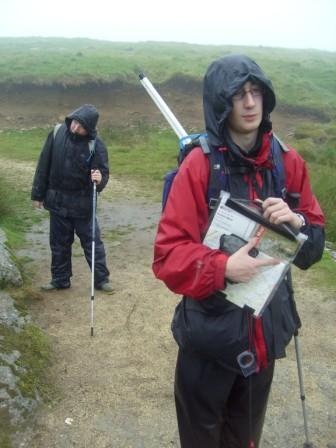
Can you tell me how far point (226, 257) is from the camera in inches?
96.3

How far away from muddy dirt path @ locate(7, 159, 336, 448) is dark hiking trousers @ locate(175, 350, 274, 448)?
1.15 metres

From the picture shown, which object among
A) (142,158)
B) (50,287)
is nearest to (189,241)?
(50,287)

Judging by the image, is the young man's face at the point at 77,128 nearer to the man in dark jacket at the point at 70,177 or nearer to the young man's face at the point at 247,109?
the man in dark jacket at the point at 70,177

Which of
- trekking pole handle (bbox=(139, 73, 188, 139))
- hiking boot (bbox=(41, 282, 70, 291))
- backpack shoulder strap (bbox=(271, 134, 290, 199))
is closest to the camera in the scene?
backpack shoulder strap (bbox=(271, 134, 290, 199))

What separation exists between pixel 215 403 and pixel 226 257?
100 centimetres

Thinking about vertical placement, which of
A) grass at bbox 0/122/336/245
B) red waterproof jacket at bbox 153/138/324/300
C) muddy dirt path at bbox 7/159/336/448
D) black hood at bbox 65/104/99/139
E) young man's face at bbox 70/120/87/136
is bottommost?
grass at bbox 0/122/336/245

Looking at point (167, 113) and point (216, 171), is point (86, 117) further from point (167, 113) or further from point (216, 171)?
point (216, 171)

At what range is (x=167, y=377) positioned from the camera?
5.11m

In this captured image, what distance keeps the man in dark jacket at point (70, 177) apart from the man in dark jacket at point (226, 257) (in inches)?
156

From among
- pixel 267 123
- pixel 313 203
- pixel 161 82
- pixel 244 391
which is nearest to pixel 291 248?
pixel 313 203

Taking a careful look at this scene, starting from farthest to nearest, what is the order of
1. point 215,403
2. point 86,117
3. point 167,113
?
point 86,117 → point 167,113 → point 215,403

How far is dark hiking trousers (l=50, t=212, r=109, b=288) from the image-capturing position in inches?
267

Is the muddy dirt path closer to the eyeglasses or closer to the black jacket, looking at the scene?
the black jacket

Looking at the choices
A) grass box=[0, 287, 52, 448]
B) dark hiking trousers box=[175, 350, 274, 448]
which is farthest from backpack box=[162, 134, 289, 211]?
grass box=[0, 287, 52, 448]
